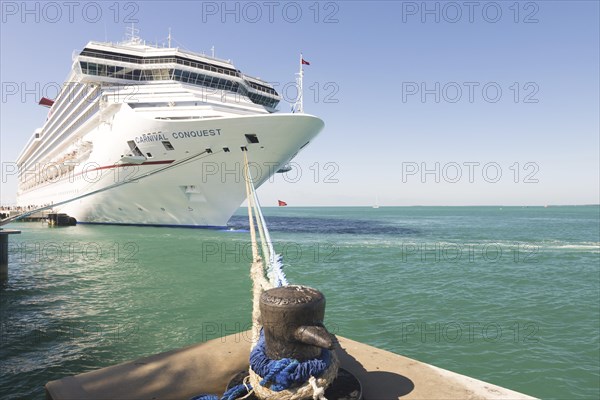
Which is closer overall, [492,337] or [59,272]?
[492,337]

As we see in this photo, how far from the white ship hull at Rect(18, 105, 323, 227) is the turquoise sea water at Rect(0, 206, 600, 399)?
6.56 m

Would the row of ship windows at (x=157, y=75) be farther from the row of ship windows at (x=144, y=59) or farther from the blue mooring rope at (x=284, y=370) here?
the blue mooring rope at (x=284, y=370)

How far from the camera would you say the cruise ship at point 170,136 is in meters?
23.0

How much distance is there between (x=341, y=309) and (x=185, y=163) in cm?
1751

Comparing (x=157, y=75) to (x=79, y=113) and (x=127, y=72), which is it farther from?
(x=79, y=113)

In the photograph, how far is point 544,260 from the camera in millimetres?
20547

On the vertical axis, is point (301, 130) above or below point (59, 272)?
above

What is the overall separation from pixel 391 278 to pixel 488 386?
1209 cm

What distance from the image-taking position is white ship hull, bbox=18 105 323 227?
22625 mm

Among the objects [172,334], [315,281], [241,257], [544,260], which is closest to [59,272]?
[241,257]

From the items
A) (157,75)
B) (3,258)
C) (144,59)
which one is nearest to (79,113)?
(144,59)

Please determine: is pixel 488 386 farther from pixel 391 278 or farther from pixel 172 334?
pixel 391 278

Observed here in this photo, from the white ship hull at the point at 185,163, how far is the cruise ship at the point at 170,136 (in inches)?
2.8

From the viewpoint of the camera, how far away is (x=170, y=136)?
23.1 m
